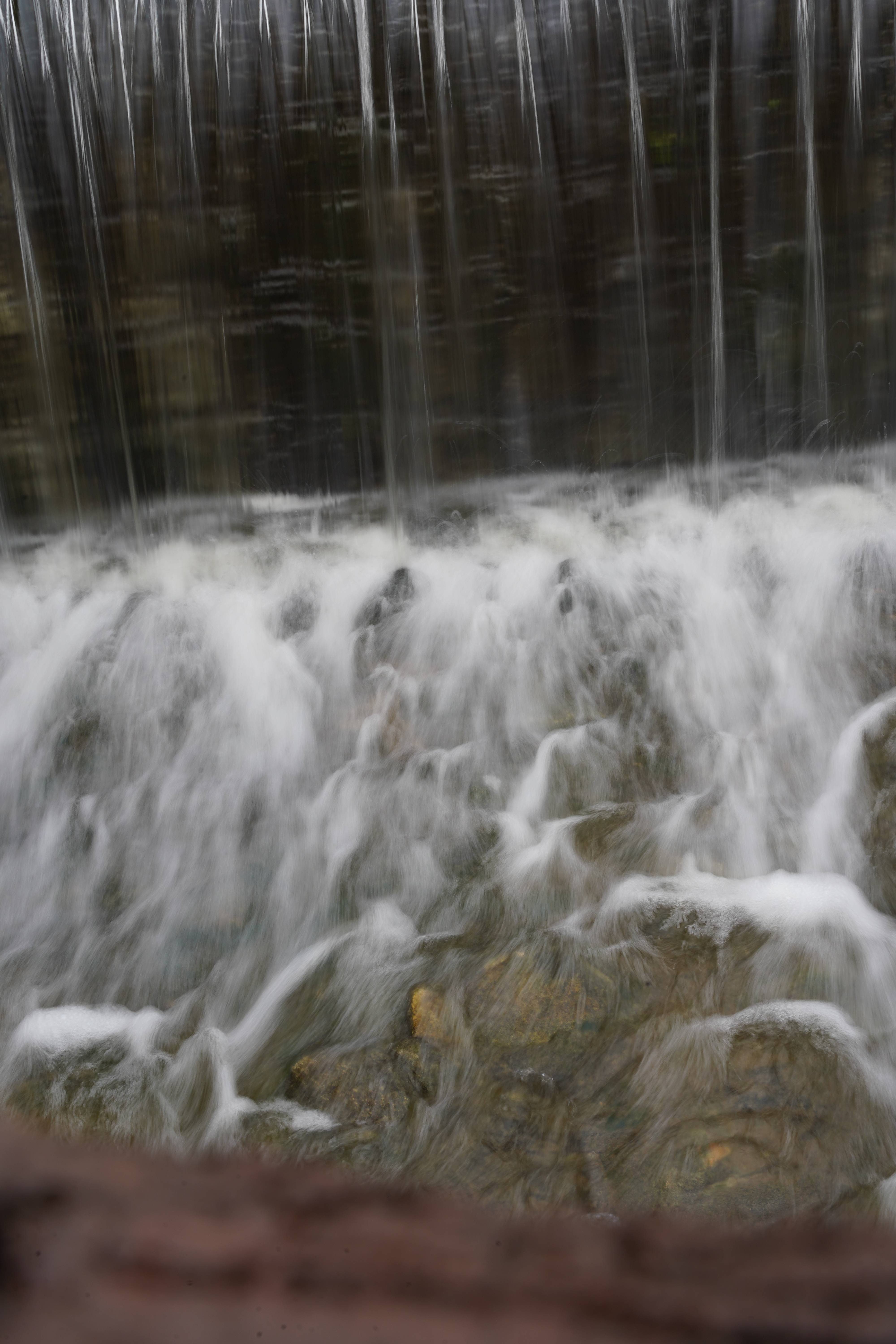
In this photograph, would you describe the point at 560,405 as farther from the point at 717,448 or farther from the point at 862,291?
the point at 862,291

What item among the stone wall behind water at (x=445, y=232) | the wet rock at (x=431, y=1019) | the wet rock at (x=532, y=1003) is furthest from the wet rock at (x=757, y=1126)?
the stone wall behind water at (x=445, y=232)

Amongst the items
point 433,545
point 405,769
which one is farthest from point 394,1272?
point 433,545

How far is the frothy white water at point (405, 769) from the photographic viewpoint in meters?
3.59

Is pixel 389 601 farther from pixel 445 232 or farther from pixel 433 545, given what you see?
pixel 445 232

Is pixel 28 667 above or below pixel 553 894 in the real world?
above

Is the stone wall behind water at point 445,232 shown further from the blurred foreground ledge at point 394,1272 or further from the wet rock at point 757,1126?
the blurred foreground ledge at point 394,1272

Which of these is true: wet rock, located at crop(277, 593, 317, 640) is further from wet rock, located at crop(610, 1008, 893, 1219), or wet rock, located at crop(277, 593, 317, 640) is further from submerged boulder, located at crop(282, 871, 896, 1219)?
wet rock, located at crop(610, 1008, 893, 1219)

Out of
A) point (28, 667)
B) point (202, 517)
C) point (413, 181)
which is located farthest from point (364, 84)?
point (28, 667)

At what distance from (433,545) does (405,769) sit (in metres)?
2.20

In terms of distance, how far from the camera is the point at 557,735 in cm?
488

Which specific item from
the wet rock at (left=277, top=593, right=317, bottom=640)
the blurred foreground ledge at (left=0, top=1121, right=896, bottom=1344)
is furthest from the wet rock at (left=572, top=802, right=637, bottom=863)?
the wet rock at (left=277, top=593, right=317, bottom=640)

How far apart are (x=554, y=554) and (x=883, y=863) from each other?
311cm

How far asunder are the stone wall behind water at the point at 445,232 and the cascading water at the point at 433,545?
2 cm

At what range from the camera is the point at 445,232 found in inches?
249
